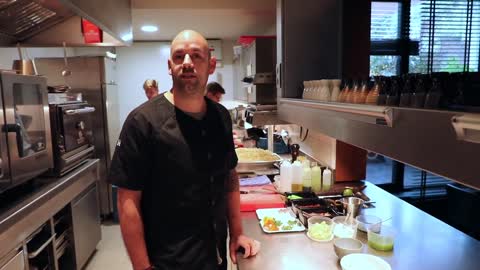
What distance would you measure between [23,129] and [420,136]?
202 cm

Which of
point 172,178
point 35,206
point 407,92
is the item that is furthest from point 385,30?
point 35,206

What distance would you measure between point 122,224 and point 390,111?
1.06 metres

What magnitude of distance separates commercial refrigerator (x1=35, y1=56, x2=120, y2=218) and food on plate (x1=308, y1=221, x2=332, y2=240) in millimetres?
2942

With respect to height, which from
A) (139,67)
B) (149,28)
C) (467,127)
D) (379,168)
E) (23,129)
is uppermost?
(149,28)

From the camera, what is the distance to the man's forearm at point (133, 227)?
133 centimetres

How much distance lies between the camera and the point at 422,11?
10.7 ft

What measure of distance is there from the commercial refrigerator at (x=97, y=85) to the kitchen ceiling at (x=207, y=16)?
0.71 metres

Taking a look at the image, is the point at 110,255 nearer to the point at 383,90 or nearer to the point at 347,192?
the point at 347,192

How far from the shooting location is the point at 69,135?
103 inches

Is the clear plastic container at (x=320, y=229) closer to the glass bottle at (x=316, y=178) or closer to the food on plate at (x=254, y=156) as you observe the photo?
the glass bottle at (x=316, y=178)

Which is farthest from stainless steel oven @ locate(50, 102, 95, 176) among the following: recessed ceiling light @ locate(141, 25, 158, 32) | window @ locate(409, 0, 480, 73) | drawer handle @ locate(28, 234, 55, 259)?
window @ locate(409, 0, 480, 73)

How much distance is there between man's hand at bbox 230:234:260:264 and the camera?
4.57 ft

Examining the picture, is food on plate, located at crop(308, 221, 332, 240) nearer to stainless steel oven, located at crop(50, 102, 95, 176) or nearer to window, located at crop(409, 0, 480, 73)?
stainless steel oven, located at crop(50, 102, 95, 176)

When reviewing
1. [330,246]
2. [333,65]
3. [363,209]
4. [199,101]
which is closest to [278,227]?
[330,246]
